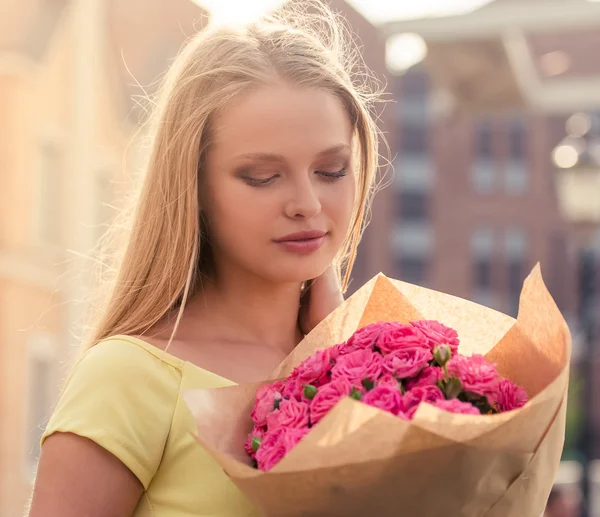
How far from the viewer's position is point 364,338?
1.69m

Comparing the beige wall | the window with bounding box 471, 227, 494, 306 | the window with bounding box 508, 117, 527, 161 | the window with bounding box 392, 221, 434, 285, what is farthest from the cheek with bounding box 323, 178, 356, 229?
the window with bounding box 508, 117, 527, 161

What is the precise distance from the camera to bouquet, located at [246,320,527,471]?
4.99ft

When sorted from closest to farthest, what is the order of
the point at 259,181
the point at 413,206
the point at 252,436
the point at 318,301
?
1. the point at 252,436
2. the point at 259,181
3. the point at 318,301
4. the point at 413,206

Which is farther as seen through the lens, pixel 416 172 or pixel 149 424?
pixel 416 172

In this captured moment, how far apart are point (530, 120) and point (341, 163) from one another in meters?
47.0

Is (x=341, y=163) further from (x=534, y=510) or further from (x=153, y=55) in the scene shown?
(x=153, y=55)

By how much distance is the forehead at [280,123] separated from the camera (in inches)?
72.2

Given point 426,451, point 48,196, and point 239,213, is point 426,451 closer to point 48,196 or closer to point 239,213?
point 239,213

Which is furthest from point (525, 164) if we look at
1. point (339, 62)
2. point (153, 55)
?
point (339, 62)

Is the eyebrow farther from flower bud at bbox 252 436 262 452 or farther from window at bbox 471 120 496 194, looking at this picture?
window at bbox 471 120 496 194

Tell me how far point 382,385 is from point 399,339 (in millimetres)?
134

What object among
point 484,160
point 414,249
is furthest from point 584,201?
point 484,160

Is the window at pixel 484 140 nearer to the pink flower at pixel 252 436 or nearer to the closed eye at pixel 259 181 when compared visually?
the closed eye at pixel 259 181

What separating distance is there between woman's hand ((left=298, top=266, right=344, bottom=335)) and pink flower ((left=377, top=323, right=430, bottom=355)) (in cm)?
48
